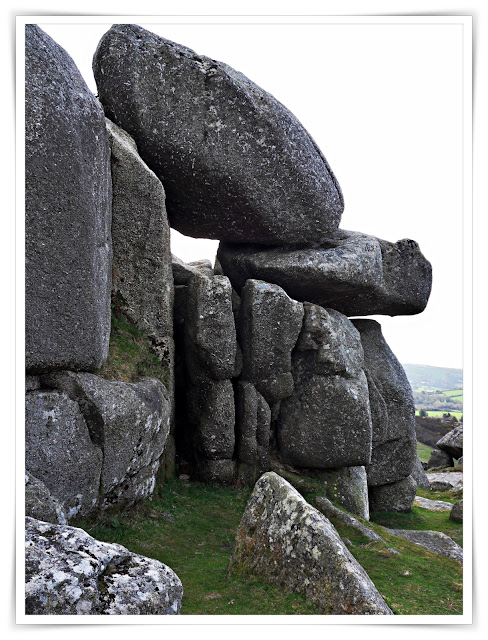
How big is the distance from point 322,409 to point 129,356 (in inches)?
251

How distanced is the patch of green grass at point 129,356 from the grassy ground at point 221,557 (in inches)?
112

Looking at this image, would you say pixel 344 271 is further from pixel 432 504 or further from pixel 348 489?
pixel 432 504

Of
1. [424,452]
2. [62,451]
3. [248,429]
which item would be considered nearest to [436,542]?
[248,429]

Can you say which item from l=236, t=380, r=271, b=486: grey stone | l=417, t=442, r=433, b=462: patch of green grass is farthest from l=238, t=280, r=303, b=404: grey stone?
l=417, t=442, r=433, b=462: patch of green grass

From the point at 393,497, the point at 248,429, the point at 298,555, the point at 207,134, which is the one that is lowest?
the point at 393,497

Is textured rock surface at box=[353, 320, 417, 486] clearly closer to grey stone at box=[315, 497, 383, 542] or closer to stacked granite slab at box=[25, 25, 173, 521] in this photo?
grey stone at box=[315, 497, 383, 542]

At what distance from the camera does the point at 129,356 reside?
1255cm

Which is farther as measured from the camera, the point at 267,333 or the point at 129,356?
the point at 267,333

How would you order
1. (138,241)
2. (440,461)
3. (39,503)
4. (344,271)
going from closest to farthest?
(39,503) < (138,241) < (344,271) < (440,461)

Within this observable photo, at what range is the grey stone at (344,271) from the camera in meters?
16.5

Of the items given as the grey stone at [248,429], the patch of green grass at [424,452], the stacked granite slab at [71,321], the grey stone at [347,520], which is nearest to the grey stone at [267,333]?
the grey stone at [248,429]
